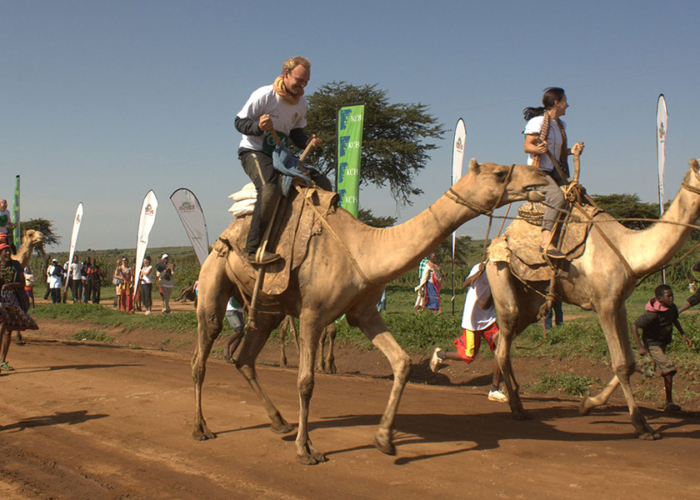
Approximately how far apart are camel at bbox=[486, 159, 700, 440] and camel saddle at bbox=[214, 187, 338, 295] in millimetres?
2895

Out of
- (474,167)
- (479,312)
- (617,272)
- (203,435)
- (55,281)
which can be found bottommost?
(203,435)

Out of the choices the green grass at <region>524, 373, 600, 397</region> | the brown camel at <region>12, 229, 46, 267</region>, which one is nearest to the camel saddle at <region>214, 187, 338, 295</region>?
the green grass at <region>524, 373, 600, 397</region>

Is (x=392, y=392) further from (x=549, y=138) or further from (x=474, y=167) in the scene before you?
(x=549, y=138)

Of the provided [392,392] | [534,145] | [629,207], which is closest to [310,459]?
[392,392]

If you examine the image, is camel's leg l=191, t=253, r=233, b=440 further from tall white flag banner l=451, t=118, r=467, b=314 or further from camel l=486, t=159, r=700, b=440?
tall white flag banner l=451, t=118, r=467, b=314

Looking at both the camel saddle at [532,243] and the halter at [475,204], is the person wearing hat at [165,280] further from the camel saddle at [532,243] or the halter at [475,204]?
the halter at [475,204]

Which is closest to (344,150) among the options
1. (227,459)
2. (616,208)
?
(227,459)

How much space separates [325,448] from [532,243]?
3716 millimetres

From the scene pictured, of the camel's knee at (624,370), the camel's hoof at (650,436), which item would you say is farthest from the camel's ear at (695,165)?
the camel's hoof at (650,436)

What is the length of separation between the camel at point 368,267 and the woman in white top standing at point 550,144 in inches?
88.7

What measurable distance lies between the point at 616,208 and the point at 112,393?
3763 centimetres

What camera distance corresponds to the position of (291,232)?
6.52 meters

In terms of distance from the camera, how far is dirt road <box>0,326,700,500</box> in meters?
5.15

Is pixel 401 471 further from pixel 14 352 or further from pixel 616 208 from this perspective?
pixel 616 208
